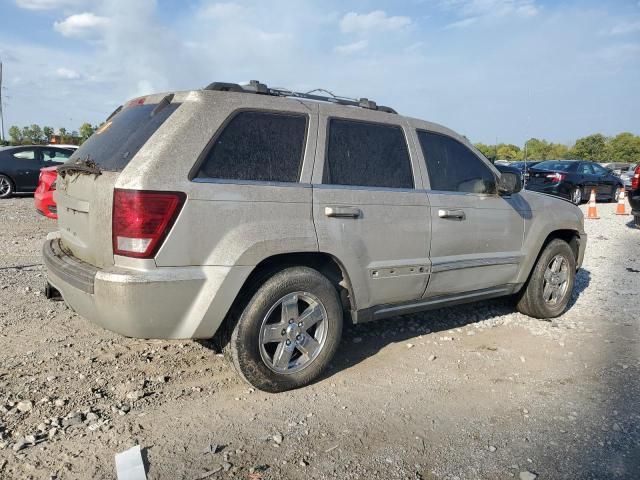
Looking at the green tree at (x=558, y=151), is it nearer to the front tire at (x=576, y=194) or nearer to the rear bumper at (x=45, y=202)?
the front tire at (x=576, y=194)

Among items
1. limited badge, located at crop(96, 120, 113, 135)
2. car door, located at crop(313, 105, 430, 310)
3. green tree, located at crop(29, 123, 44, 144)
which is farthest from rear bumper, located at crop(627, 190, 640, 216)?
green tree, located at crop(29, 123, 44, 144)

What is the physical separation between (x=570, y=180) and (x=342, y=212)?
597 inches

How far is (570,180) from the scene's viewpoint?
648 inches

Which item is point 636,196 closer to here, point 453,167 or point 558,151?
point 453,167

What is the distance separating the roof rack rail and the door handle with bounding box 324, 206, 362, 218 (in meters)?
0.85

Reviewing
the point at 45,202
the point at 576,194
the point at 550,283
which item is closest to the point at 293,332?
the point at 550,283

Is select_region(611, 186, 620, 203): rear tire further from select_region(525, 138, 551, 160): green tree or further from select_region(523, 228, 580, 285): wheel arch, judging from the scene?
select_region(525, 138, 551, 160): green tree

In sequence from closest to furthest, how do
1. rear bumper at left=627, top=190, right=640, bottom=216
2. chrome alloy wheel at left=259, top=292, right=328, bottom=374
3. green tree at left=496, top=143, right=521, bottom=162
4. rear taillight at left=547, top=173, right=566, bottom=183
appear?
1. chrome alloy wheel at left=259, top=292, right=328, bottom=374
2. rear bumper at left=627, top=190, right=640, bottom=216
3. rear taillight at left=547, top=173, right=566, bottom=183
4. green tree at left=496, top=143, right=521, bottom=162

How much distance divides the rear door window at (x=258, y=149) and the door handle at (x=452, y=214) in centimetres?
125

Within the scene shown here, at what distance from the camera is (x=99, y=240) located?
9.96ft

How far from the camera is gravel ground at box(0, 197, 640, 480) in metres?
2.71

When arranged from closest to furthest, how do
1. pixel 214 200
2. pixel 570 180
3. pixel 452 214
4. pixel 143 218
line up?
pixel 143 218, pixel 214 200, pixel 452 214, pixel 570 180

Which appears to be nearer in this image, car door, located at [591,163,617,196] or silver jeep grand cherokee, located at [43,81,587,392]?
silver jeep grand cherokee, located at [43,81,587,392]

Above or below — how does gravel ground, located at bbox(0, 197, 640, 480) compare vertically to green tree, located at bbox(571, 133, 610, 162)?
below
